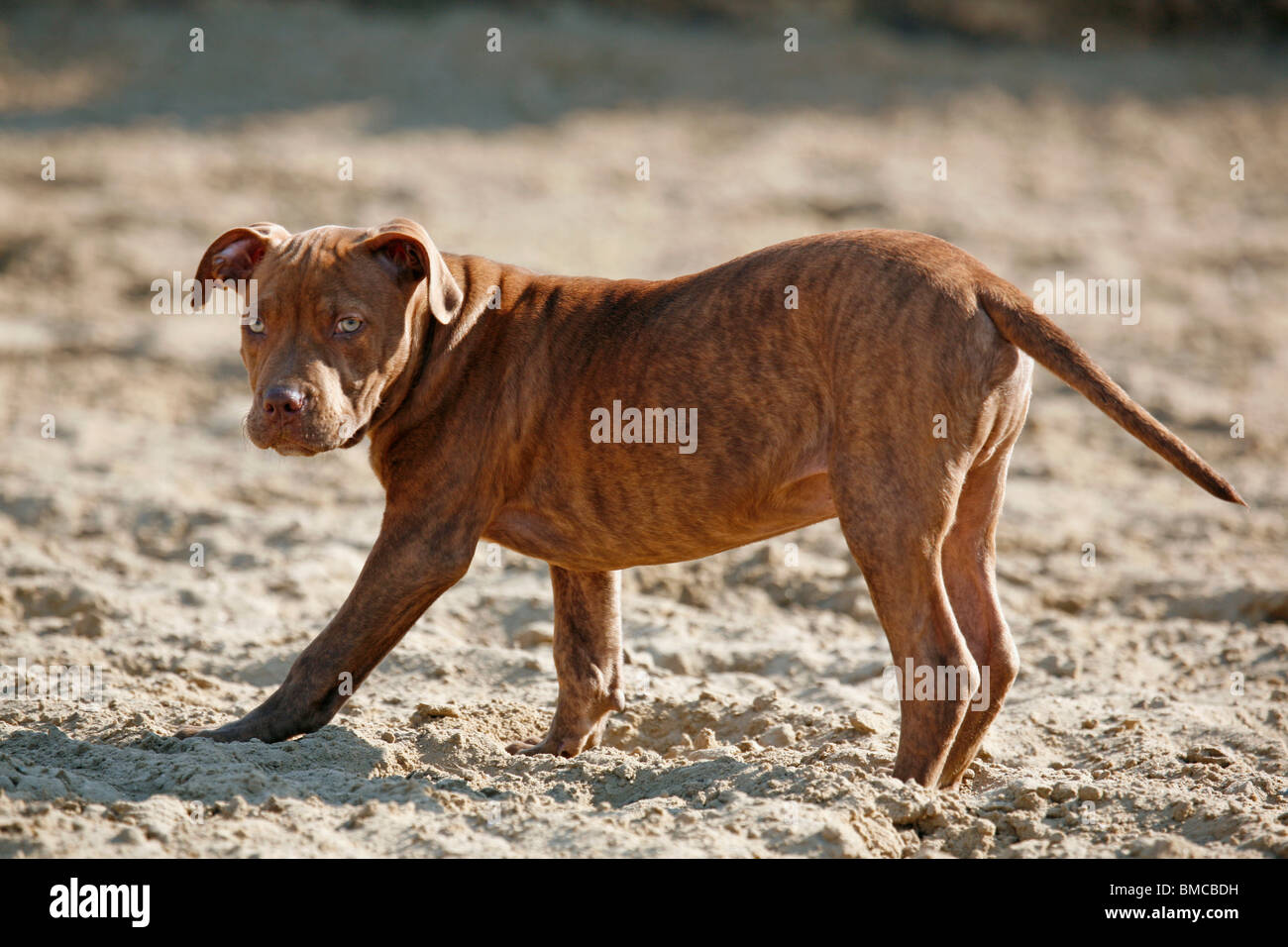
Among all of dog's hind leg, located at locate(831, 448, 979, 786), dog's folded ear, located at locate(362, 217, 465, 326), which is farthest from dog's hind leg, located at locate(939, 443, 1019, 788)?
dog's folded ear, located at locate(362, 217, 465, 326)

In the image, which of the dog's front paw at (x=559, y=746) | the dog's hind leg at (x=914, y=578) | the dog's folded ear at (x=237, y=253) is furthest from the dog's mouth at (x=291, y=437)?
the dog's hind leg at (x=914, y=578)

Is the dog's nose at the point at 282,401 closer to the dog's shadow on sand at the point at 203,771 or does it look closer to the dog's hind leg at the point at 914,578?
the dog's shadow on sand at the point at 203,771

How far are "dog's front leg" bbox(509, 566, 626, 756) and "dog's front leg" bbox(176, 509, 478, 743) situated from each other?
2.56ft

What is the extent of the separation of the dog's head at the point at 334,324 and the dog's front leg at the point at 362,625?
483 mm

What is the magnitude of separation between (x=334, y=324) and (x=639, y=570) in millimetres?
3411

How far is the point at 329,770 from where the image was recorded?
192 inches

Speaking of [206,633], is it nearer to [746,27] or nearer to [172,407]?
[172,407]

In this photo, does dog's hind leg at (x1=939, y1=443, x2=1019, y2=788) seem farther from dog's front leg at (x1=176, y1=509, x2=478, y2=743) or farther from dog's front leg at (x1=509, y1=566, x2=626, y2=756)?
dog's front leg at (x1=176, y1=509, x2=478, y2=743)

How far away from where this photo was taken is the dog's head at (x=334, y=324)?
5059 mm

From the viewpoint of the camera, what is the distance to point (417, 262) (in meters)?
5.38


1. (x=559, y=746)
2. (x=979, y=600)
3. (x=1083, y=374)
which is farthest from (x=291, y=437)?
(x=1083, y=374)

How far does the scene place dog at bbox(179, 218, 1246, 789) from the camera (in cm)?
476

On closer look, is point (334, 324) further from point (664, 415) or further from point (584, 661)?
point (584, 661)
